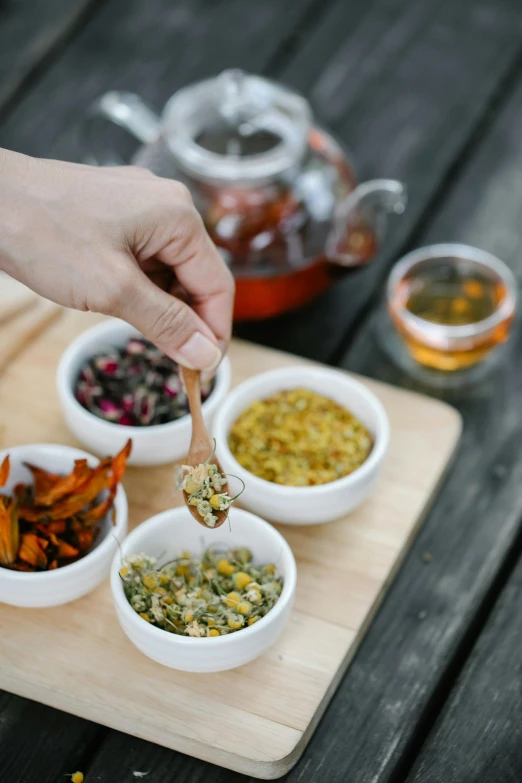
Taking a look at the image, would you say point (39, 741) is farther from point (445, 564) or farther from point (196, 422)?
point (445, 564)

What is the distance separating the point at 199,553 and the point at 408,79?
1287mm

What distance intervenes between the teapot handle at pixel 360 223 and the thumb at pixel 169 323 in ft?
1.23

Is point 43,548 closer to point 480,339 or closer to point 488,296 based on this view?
point 480,339

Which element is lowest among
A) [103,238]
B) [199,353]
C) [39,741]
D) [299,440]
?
[39,741]

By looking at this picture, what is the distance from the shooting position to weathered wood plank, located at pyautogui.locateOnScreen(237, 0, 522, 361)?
212 centimetres

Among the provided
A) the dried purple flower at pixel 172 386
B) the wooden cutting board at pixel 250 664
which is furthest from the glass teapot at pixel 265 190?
the wooden cutting board at pixel 250 664

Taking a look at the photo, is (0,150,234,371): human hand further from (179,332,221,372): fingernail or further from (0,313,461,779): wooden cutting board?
(0,313,461,779): wooden cutting board

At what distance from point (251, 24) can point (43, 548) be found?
1459 mm

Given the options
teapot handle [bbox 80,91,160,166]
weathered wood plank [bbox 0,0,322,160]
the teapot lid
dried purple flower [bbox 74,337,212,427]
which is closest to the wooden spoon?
dried purple flower [bbox 74,337,212,427]

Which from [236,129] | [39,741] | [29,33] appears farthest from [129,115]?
[39,741]

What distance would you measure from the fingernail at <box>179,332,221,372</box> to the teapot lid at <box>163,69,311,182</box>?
0.35 m

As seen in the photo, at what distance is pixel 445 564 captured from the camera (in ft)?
5.06

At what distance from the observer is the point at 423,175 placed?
82.7 inches

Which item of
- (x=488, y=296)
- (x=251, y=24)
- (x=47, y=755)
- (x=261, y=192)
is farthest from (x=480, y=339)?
(x=251, y=24)
